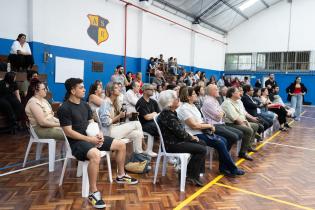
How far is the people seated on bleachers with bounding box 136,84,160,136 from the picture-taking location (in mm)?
4223

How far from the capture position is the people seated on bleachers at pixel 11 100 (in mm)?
5375

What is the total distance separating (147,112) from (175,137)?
1.29 metres

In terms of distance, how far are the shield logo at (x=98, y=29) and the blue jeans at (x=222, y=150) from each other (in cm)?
694

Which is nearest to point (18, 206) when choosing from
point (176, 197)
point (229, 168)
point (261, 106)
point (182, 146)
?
point (176, 197)

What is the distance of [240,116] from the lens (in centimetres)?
458

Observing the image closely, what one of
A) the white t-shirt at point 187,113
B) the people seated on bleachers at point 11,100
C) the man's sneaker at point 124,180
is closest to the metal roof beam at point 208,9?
the people seated on bleachers at point 11,100

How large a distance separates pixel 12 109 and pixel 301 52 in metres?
16.4

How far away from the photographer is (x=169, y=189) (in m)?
3.06

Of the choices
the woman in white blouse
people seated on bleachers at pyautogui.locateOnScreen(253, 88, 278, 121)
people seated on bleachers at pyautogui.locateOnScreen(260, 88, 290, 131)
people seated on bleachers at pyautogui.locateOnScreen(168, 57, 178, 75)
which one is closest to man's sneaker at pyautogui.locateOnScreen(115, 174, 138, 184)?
people seated on bleachers at pyautogui.locateOnScreen(253, 88, 278, 121)

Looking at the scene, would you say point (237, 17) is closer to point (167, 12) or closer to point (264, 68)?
point (264, 68)

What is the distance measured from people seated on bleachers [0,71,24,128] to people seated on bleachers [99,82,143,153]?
8.92 ft

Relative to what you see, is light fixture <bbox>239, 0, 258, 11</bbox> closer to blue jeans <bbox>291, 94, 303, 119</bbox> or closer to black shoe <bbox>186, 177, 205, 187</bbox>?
blue jeans <bbox>291, 94, 303, 119</bbox>

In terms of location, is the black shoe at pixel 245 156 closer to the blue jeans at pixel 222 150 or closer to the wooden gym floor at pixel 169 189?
the wooden gym floor at pixel 169 189

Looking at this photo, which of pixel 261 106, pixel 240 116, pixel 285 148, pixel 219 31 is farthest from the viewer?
pixel 219 31
